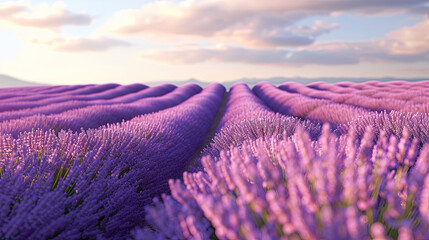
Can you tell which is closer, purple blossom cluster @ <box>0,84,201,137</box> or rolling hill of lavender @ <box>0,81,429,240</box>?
rolling hill of lavender @ <box>0,81,429,240</box>

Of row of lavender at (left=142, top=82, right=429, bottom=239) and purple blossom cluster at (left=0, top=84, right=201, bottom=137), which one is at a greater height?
row of lavender at (left=142, top=82, right=429, bottom=239)

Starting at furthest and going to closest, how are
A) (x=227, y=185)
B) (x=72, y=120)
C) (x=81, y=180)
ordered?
(x=72, y=120) → (x=81, y=180) → (x=227, y=185)

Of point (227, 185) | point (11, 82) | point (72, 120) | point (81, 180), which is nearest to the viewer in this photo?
point (227, 185)

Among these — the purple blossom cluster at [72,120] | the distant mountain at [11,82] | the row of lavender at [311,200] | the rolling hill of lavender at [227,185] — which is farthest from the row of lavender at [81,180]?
the distant mountain at [11,82]

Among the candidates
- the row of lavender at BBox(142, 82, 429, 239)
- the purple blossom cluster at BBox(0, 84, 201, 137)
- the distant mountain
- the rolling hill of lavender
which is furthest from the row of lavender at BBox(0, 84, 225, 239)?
the distant mountain

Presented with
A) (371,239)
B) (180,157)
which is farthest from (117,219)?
(180,157)

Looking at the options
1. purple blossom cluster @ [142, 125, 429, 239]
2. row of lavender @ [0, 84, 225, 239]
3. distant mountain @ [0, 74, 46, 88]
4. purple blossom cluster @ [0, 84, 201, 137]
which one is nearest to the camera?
purple blossom cluster @ [142, 125, 429, 239]

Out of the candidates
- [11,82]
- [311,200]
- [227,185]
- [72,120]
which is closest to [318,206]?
[311,200]

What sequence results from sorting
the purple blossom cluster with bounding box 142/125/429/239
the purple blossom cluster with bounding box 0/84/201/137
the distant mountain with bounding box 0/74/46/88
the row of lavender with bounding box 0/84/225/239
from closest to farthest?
the purple blossom cluster with bounding box 142/125/429/239
the row of lavender with bounding box 0/84/225/239
the purple blossom cluster with bounding box 0/84/201/137
the distant mountain with bounding box 0/74/46/88

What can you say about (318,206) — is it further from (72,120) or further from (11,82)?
(11,82)

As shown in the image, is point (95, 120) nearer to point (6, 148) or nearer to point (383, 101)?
point (6, 148)

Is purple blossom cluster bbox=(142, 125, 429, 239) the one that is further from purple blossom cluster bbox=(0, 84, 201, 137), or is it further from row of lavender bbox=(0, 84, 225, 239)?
purple blossom cluster bbox=(0, 84, 201, 137)
